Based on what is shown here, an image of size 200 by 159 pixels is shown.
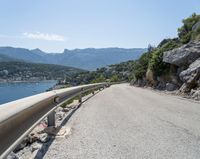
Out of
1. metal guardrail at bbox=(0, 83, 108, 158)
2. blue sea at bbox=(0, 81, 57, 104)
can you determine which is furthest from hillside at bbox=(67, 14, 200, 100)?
blue sea at bbox=(0, 81, 57, 104)

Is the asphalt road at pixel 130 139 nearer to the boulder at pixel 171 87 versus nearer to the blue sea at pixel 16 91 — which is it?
the boulder at pixel 171 87

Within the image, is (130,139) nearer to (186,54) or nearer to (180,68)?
(186,54)

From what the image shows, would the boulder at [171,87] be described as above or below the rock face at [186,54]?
below

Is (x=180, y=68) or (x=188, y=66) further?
(x=180, y=68)

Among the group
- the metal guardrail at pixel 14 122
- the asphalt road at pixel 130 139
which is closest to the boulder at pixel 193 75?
the asphalt road at pixel 130 139

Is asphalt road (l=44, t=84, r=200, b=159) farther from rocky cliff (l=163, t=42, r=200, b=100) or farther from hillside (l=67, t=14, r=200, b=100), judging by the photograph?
rocky cliff (l=163, t=42, r=200, b=100)

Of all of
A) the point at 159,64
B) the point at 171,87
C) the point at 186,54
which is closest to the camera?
the point at 186,54

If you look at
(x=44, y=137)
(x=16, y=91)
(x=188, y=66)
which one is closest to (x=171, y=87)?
(x=188, y=66)

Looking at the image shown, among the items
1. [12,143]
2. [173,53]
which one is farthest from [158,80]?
[12,143]

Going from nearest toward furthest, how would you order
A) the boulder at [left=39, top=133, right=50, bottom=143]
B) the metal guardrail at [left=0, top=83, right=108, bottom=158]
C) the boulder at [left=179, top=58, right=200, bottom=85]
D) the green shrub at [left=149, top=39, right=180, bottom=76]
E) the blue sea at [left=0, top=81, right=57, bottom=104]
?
the metal guardrail at [left=0, top=83, right=108, bottom=158]
the boulder at [left=39, top=133, right=50, bottom=143]
the boulder at [left=179, top=58, right=200, bottom=85]
the green shrub at [left=149, top=39, right=180, bottom=76]
the blue sea at [left=0, top=81, right=57, bottom=104]

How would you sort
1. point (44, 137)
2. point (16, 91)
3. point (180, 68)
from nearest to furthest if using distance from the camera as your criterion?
point (44, 137) < point (180, 68) < point (16, 91)

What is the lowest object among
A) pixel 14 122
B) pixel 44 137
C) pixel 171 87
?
pixel 171 87

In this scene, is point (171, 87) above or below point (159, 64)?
below

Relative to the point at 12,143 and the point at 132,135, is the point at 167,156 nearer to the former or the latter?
the point at 132,135
